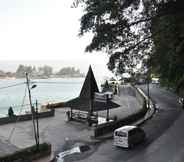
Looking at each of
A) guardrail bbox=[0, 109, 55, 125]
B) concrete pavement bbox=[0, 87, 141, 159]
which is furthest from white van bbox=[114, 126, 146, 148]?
guardrail bbox=[0, 109, 55, 125]

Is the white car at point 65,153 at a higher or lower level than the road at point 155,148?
lower

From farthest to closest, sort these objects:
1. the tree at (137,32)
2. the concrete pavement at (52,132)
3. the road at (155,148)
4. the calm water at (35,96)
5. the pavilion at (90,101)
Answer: the calm water at (35,96) → the pavilion at (90,101) → the concrete pavement at (52,132) → the road at (155,148) → the tree at (137,32)

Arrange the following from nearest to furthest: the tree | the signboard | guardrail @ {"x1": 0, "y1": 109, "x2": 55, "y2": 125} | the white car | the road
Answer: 1. the tree
2. the road
3. the white car
4. the signboard
5. guardrail @ {"x1": 0, "y1": 109, "x2": 55, "y2": 125}

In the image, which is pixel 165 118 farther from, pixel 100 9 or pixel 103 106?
pixel 100 9

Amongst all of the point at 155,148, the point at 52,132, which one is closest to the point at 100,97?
the point at 52,132

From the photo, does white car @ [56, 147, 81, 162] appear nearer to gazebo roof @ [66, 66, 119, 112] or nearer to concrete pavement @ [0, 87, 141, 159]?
concrete pavement @ [0, 87, 141, 159]

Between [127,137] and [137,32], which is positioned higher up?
[137,32]

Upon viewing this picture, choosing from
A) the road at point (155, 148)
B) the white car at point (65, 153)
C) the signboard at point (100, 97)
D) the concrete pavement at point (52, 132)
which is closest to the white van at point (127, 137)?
the road at point (155, 148)

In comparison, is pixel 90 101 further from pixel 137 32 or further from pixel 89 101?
pixel 137 32

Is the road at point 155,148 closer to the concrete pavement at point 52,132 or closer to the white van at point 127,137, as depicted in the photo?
the white van at point 127,137

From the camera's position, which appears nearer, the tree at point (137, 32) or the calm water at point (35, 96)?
the tree at point (137, 32)

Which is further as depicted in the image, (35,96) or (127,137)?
(35,96)

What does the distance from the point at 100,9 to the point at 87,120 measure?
55.2 ft

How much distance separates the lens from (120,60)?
894 inches
